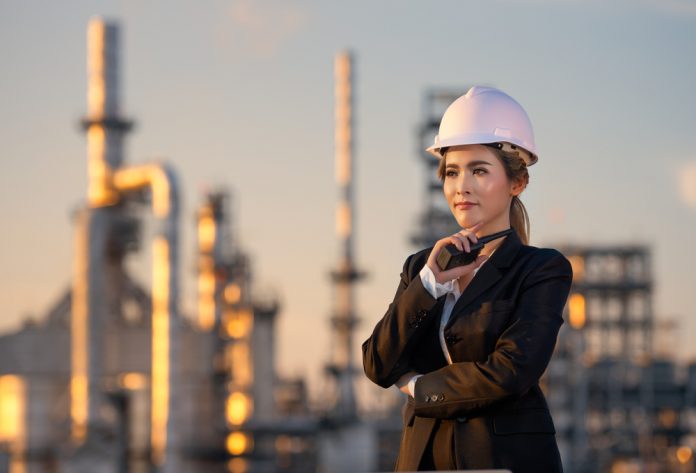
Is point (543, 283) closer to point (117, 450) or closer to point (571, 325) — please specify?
point (117, 450)

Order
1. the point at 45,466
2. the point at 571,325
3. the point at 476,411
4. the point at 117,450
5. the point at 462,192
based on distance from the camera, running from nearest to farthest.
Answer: the point at 476,411 < the point at 462,192 < the point at 117,450 < the point at 45,466 < the point at 571,325

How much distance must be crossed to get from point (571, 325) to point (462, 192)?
57.0m

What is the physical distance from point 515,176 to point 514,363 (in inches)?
20.8

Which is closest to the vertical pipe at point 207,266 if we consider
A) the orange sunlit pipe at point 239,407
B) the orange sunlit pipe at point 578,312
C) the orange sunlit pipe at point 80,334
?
the orange sunlit pipe at point 239,407

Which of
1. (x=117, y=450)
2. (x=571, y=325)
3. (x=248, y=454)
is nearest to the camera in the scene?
(x=117, y=450)

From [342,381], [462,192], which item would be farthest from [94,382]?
[462,192]

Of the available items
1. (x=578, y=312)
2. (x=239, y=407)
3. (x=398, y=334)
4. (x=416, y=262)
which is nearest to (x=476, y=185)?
(x=416, y=262)

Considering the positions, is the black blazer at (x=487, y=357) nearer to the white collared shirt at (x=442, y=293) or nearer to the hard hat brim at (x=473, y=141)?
the white collared shirt at (x=442, y=293)

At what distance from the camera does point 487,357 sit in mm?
3260

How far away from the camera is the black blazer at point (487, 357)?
316 cm

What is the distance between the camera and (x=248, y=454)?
55.0 m

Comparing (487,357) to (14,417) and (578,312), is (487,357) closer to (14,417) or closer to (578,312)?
(14,417)

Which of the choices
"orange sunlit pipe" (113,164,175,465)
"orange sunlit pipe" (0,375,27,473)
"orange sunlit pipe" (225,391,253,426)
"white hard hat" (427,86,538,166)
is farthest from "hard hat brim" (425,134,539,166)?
"orange sunlit pipe" (225,391,253,426)

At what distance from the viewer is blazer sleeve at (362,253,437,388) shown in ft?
10.7
